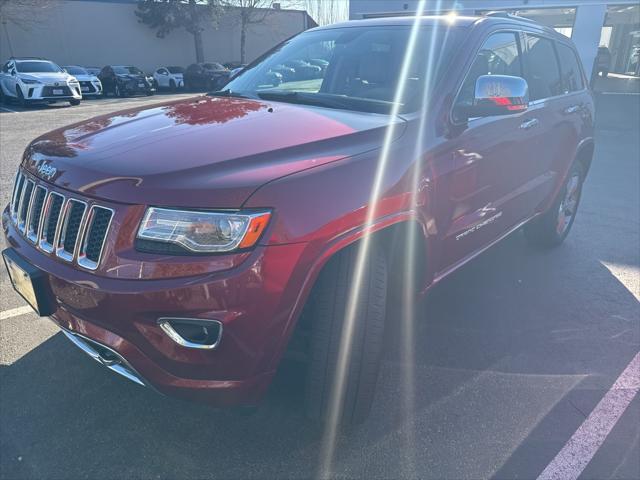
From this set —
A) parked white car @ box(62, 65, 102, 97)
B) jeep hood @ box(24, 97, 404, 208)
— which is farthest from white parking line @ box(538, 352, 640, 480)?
parked white car @ box(62, 65, 102, 97)

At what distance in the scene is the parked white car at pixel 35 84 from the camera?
49.0 ft

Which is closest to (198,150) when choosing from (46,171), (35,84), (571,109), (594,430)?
(46,171)

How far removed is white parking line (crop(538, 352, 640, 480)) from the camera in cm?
208

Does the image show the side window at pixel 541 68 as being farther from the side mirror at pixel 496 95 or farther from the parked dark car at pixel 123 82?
the parked dark car at pixel 123 82

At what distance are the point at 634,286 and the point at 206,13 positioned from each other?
34570 mm

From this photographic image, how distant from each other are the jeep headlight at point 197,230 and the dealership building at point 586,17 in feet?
50.5

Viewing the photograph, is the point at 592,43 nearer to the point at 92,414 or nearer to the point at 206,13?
the point at 92,414

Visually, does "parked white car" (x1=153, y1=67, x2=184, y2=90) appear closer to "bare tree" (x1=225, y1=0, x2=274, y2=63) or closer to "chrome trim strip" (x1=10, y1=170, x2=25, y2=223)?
"bare tree" (x1=225, y1=0, x2=274, y2=63)

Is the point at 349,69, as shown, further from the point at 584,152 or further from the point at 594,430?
the point at 584,152

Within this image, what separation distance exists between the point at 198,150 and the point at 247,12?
37.4 metres

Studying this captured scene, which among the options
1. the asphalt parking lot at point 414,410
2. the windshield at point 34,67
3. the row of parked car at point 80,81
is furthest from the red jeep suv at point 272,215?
the windshield at point 34,67

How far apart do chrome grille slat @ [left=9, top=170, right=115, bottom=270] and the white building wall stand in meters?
31.8

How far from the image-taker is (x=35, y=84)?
48.8 ft

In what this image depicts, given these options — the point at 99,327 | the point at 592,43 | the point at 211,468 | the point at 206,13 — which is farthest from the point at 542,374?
the point at 206,13
